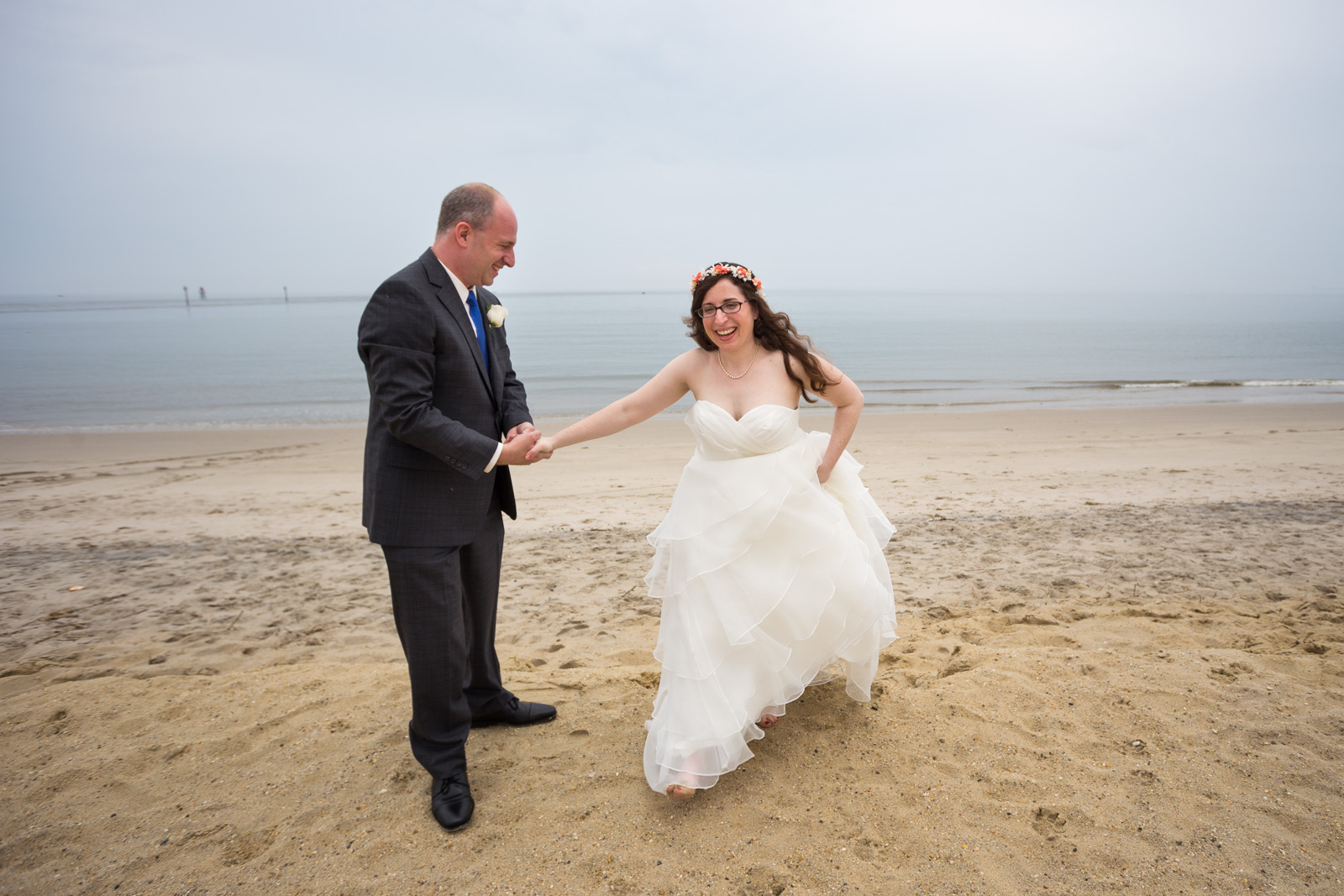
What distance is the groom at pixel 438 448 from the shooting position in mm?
2727

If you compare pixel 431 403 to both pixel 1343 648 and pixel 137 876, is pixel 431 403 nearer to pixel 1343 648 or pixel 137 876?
pixel 137 876

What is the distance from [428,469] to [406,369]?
1.42 feet

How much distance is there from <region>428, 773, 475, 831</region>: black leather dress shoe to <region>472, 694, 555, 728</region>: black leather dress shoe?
21.7 inches

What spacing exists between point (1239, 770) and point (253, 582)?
20.7ft

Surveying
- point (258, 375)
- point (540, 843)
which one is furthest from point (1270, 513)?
point (258, 375)

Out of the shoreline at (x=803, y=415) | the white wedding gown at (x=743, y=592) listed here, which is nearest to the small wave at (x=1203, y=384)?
the shoreline at (x=803, y=415)

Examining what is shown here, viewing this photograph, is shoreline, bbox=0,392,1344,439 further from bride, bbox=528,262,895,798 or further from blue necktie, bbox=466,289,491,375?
blue necktie, bbox=466,289,491,375

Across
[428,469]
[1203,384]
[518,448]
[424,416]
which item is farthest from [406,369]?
[1203,384]

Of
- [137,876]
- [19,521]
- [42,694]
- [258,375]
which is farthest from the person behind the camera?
[258,375]

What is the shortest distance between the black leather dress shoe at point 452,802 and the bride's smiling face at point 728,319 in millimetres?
2208

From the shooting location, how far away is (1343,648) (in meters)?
3.97

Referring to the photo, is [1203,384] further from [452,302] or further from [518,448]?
[452,302]

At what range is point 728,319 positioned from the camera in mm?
3217

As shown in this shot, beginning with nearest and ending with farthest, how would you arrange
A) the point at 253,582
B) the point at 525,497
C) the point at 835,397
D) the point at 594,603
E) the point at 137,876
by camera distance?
the point at 137,876, the point at 835,397, the point at 594,603, the point at 253,582, the point at 525,497
